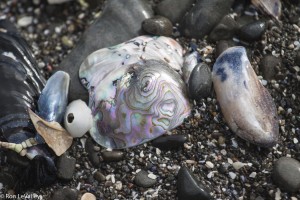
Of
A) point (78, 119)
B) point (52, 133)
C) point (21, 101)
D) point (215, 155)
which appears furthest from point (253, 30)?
point (21, 101)

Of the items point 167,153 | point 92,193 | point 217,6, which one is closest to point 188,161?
point 167,153

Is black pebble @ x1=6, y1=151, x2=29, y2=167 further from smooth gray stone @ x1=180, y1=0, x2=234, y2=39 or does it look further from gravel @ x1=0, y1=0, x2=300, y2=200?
smooth gray stone @ x1=180, y1=0, x2=234, y2=39

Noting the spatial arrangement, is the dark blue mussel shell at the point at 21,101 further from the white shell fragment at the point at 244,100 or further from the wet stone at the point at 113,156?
the white shell fragment at the point at 244,100

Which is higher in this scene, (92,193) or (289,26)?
(289,26)

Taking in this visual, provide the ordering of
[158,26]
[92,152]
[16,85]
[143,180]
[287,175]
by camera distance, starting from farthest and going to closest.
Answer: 1. [158,26]
2. [16,85]
3. [92,152]
4. [143,180]
5. [287,175]

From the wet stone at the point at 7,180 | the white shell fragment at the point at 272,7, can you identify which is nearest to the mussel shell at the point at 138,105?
the wet stone at the point at 7,180

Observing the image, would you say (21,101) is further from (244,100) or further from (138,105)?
(244,100)

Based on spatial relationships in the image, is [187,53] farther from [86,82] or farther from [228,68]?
[86,82]
